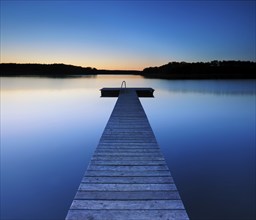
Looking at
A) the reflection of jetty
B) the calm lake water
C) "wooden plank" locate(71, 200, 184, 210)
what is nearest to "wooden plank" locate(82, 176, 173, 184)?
the reflection of jetty

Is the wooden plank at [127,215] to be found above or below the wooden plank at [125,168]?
above

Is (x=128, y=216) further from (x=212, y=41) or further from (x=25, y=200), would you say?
(x=212, y=41)

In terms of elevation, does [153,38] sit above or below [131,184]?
above

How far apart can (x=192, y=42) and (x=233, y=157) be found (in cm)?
2343

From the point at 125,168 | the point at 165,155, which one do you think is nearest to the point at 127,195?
the point at 125,168

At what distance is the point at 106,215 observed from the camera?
2023 mm

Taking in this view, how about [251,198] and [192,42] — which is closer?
[251,198]

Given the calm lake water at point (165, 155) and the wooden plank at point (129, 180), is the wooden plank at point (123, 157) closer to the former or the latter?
the wooden plank at point (129, 180)

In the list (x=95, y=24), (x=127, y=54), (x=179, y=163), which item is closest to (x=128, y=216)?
(x=179, y=163)

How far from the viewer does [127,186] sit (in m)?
2.56

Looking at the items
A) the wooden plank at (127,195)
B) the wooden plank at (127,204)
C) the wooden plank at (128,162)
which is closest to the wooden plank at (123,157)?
the wooden plank at (128,162)

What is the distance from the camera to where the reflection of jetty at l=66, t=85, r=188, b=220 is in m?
2.07

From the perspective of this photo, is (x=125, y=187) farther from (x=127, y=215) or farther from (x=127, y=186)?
(x=127, y=215)

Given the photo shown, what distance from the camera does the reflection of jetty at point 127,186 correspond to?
2.07 meters
